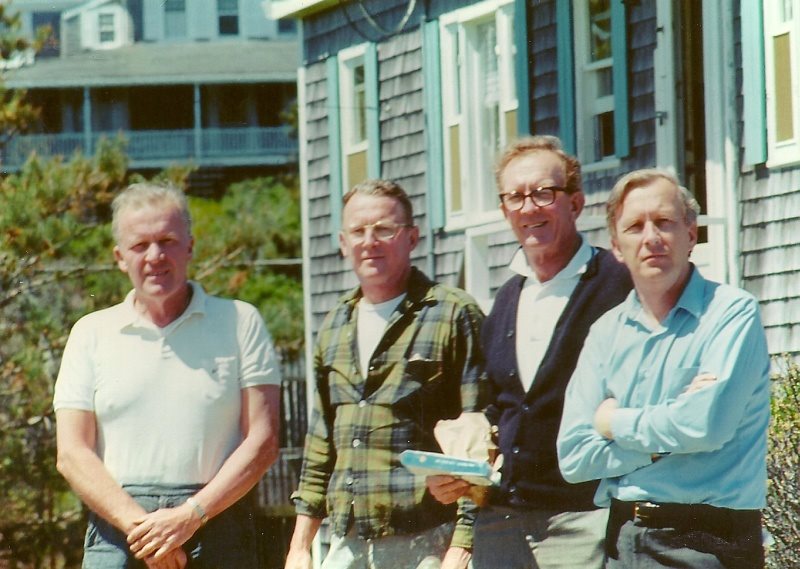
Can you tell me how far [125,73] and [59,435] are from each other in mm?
38408

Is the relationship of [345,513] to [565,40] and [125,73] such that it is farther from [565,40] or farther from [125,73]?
[125,73]

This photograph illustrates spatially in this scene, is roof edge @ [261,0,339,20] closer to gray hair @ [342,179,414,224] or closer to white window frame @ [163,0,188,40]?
gray hair @ [342,179,414,224]


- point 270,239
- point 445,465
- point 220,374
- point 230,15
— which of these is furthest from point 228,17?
point 445,465

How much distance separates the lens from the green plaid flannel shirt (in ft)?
15.3

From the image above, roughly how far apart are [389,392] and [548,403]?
19.1 inches

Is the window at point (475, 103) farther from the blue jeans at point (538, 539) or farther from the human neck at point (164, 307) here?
the blue jeans at point (538, 539)

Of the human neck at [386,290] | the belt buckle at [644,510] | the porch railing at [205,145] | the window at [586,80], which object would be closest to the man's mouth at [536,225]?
the human neck at [386,290]

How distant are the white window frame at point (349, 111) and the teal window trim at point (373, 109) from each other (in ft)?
0.83

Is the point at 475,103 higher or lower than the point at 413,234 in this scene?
higher

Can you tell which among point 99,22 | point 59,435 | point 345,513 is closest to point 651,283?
point 345,513

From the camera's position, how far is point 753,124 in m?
9.11

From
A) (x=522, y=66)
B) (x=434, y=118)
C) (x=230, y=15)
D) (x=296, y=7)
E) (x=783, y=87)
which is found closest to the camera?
(x=783, y=87)

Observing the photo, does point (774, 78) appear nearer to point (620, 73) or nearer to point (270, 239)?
point (620, 73)

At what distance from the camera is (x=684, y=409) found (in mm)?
3854
